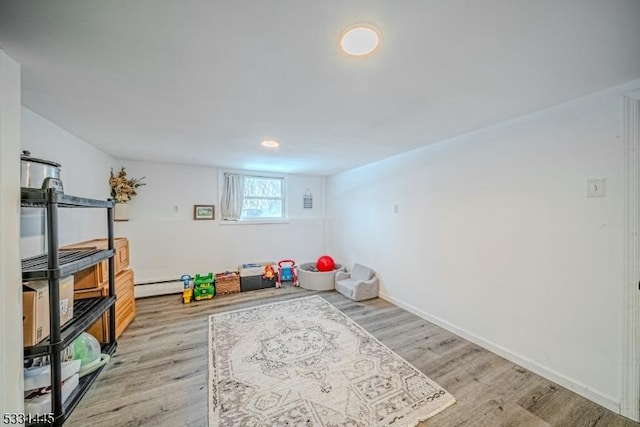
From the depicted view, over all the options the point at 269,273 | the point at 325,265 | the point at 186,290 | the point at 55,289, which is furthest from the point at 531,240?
the point at 186,290

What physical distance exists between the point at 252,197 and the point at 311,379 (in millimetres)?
3569

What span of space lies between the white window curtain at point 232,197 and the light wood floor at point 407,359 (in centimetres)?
197

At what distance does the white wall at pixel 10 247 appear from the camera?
1.18m

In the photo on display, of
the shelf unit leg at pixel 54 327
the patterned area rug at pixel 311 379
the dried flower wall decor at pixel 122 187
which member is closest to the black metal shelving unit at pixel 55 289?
the shelf unit leg at pixel 54 327

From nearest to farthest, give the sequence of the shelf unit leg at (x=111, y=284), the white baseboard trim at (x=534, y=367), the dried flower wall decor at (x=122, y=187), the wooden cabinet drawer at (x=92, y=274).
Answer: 1. the white baseboard trim at (x=534, y=367)
2. the wooden cabinet drawer at (x=92, y=274)
3. the shelf unit leg at (x=111, y=284)
4. the dried flower wall decor at (x=122, y=187)

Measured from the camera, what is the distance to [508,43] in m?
1.17

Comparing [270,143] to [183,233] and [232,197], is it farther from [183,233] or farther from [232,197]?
[183,233]

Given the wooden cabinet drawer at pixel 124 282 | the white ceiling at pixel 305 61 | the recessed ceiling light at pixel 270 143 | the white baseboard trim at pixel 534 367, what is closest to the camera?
the white ceiling at pixel 305 61

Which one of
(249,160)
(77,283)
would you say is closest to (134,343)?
(77,283)

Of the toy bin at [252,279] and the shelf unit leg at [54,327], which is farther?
the toy bin at [252,279]

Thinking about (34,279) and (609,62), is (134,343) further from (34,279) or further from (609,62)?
(609,62)

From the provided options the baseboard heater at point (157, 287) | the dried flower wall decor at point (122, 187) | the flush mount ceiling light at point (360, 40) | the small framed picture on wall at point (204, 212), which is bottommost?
the baseboard heater at point (157, 287)

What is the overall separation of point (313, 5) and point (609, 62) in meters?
1.76

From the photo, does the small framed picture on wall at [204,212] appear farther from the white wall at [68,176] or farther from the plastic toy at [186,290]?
the white wall at [68,176]
